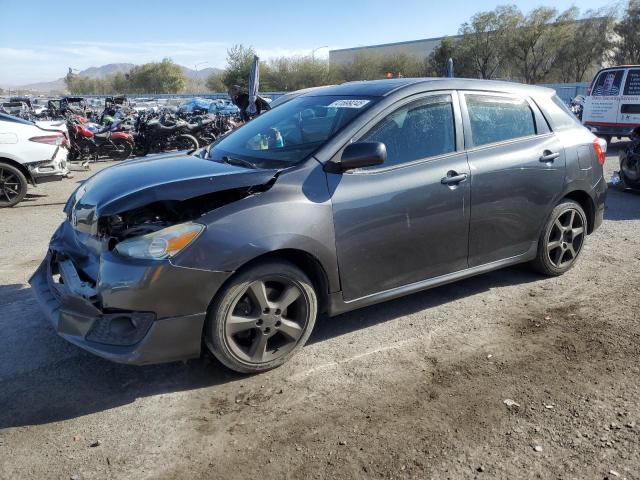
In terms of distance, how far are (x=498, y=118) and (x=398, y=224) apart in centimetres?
145

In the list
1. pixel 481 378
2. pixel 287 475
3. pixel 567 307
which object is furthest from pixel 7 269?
pixel 567 307

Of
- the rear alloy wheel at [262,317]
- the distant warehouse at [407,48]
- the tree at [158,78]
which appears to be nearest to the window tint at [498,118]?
the rear alloy wheel at [262,317]

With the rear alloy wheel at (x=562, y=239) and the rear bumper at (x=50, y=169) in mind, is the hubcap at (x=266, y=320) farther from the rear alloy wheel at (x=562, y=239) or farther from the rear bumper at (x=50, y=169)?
the rear bumper at (x=50, y=169)

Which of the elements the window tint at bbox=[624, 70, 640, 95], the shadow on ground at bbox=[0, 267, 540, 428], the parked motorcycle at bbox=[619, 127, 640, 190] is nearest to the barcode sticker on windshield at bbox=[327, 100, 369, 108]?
the shadow on ground at bbox=[0, 267, 540, 428]

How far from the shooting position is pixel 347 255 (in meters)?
3.39

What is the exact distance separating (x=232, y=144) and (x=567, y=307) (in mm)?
3011

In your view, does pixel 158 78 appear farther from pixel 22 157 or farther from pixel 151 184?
pixel 151 184

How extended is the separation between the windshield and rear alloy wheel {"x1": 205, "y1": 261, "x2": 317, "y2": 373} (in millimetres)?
790

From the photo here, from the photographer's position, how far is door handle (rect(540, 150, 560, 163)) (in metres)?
4.35

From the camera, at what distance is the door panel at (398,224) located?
3389mm

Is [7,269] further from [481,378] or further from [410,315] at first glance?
[481,378]

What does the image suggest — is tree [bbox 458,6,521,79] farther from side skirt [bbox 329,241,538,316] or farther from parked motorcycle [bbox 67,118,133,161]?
side skirt [bbox 329,241,538,316]

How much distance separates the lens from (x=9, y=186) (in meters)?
8.54

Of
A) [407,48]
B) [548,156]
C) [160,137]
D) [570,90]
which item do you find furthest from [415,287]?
[407,48]
